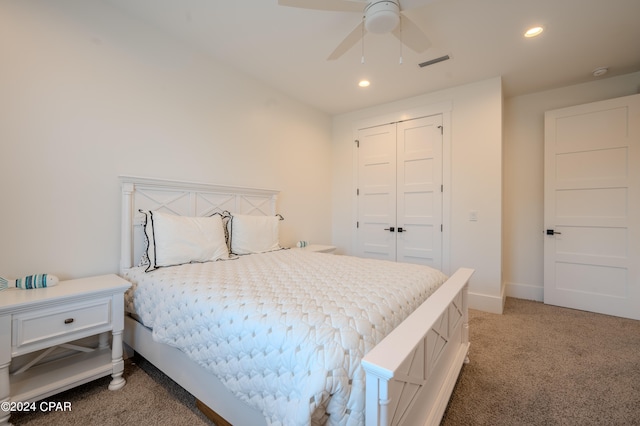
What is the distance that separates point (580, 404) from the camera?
1.60m

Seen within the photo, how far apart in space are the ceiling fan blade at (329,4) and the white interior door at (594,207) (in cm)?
309

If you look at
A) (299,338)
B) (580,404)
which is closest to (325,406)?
(299,338)

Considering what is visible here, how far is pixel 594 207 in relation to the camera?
10.1 ft

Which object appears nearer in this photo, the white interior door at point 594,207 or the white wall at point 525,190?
the white interior door at point 594,207

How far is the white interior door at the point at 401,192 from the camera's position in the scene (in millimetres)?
3553

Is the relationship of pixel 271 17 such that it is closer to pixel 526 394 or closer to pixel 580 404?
pixel 526 394

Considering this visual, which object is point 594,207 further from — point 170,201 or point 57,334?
point 57,334

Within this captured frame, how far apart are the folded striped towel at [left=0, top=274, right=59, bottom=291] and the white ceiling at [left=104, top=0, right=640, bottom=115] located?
2.13 m

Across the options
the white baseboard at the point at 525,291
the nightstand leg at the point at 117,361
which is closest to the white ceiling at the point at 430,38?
the nightstand leg at the point at 117,361

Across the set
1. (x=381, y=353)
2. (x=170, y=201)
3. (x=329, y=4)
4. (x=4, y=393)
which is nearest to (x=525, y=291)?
(x=381, y=353)

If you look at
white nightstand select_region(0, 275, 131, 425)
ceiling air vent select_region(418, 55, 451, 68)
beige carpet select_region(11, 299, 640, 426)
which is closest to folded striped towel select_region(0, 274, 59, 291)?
white nightstand select_region(0, 275, 131, 425)

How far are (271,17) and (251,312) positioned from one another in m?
2.31

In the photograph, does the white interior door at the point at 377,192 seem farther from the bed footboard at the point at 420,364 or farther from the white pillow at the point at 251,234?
the bed footboard at the point at 420,364

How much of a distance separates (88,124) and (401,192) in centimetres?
346
